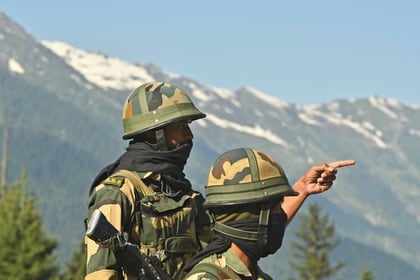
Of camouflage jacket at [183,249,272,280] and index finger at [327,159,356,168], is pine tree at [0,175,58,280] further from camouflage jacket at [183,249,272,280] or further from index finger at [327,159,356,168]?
camouflage jacket at [183,249,272,280]

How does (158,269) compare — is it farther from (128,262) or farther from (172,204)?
(172,204)

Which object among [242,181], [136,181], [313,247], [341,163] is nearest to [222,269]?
[242,181]

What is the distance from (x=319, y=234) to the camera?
345 ft

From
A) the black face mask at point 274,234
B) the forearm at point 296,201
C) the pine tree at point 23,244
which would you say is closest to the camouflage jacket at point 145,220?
the forearm at point 296,201

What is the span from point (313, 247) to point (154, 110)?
97.0m

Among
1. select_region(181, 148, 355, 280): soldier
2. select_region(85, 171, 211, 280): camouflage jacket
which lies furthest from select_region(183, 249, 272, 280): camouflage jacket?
select_region(85, 171, 211, 280): camouflage jacket

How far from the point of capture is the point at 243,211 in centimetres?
588

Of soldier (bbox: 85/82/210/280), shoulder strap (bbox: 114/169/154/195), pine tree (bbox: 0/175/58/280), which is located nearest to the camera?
soldier (bbox: 85/82/210/280)

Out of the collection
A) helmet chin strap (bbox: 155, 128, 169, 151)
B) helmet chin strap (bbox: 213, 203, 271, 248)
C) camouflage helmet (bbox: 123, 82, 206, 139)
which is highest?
camouflage helmet (bbox: 123, 82, 206, 139)

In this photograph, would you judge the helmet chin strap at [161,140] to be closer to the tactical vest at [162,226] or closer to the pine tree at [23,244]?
the tactical vest at [162,226]

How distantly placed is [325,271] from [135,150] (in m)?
93.3

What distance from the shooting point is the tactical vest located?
7.31 meters

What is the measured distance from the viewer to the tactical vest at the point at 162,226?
24.0 feet

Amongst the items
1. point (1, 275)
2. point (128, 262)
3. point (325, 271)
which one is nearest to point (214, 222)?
point (128, 262)
